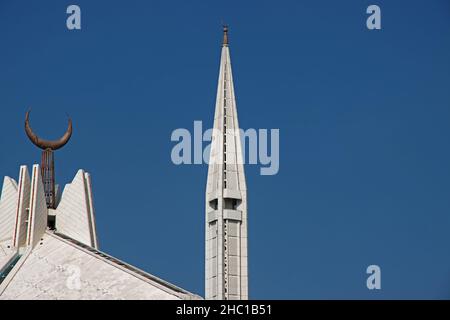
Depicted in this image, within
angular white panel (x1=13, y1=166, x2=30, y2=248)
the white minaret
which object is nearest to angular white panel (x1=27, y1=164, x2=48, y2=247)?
angular white panel (x1=13, y1=166, x2=30, y2=248)

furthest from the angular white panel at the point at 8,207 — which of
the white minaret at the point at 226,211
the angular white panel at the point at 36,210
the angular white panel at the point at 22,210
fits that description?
the white minaret at the point at 226,211

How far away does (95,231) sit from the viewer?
77312 mm

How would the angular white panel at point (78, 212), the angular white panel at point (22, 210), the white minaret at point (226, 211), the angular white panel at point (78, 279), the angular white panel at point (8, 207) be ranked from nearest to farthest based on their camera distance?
the white minaret at point (226, 211) → the angular white panel at point (78, 279) → the angular white panel at point (22, 210) → the angular white panel at point (8, 207) → the angular white panel at point (78, 212)

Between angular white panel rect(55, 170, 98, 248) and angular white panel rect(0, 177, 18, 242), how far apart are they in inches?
90.6

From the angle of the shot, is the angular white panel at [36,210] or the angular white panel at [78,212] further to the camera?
the angular white panel at [78,212]

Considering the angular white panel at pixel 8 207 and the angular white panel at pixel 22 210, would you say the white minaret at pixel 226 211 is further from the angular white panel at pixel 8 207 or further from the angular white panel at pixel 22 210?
the angular white panel at pixel 8 207

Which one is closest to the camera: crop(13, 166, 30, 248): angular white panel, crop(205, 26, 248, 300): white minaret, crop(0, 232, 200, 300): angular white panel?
crop(205, 26, 248, 300): white minaret

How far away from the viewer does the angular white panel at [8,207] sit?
75.8m

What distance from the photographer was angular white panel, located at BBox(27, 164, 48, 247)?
74.2 metres

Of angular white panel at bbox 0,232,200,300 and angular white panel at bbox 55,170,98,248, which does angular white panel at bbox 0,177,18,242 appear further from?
angular white panel at bbox 0,232,200,300

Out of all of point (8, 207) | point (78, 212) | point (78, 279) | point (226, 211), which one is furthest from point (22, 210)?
point (226, 211)

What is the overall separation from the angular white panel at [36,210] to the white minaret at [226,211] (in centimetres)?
1230
